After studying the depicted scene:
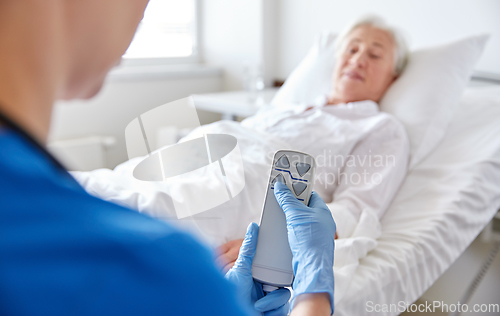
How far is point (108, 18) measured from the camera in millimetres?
283

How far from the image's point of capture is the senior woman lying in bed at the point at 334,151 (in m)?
0.80

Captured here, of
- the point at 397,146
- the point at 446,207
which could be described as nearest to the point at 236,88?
the point at 397,146

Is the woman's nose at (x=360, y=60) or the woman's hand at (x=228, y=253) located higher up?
the woman's nose at (x=360, y=60)

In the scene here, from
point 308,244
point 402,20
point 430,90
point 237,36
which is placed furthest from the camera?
point 237,36

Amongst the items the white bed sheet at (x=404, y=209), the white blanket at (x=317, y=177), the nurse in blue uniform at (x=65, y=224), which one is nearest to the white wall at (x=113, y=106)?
the white blanket at (x=317, y=177)

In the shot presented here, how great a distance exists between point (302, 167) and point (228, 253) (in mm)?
218

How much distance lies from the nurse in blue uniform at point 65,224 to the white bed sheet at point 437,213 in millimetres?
682

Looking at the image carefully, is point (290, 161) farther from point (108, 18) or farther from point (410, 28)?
point (410, 28)

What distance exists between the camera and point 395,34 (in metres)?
1.63

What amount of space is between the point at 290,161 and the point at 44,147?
1.60 ft

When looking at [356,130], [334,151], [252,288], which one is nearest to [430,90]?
[356,130]

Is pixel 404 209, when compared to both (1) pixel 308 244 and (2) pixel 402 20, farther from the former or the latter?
(2) pixel 402 20

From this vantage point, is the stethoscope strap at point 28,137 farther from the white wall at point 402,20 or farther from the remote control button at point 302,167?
the white wall at point 402,20

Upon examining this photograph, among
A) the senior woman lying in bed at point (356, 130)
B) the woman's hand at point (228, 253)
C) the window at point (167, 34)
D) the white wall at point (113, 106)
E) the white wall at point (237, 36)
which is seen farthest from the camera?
the window at point (167, 34)
